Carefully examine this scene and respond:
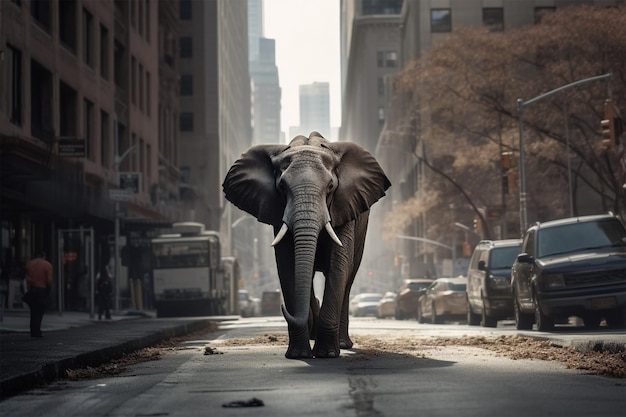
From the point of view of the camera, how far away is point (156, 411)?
30.3ft

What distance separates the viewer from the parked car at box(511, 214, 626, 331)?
78.6ft

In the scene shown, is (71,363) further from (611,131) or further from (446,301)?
(446,301)

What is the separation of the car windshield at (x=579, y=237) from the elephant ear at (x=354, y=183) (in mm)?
9137

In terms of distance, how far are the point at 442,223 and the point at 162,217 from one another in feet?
48.3

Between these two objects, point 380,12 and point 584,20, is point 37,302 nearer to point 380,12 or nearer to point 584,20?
point 584,20

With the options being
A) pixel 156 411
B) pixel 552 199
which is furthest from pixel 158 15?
pixel 156 411

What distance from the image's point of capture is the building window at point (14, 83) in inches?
1539

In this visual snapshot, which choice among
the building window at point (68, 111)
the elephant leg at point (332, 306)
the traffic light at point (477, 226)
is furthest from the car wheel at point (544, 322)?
the traffic light at point (477, 226)

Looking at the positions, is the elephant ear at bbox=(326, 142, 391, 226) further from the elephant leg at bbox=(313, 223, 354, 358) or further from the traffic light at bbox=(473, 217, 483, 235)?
the traffic light at bbox=(473, 217, 483, 235)

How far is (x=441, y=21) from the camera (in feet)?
289

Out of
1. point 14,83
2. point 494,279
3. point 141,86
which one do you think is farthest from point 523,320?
point 141,86

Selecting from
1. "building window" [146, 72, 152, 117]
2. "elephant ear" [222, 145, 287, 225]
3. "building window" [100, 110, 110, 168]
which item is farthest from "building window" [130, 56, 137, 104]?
"elephant ear" [222, 145, 287, 225]

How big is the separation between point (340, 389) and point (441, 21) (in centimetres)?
7971

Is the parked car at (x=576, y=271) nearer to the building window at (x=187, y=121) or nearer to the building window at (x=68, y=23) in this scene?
the building window at (x=68, y=23)
